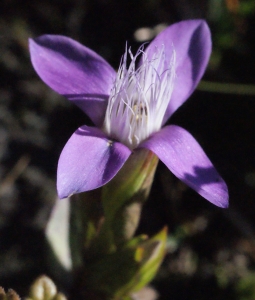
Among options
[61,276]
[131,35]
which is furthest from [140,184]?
[131,35]

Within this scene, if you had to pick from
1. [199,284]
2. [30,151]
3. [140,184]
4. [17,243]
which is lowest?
[199,284]

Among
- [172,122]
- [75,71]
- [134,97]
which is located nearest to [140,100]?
[134,97]

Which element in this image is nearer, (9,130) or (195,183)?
(195,183)

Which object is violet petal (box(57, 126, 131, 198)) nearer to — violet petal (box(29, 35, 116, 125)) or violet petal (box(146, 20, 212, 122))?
violet petal (box(29, 35, 116, 125))

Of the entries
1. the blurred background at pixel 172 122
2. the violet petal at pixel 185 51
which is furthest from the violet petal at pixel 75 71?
the blurred background at pixel 172 122

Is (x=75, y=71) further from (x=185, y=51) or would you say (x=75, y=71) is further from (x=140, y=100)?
(x=185, y=51)

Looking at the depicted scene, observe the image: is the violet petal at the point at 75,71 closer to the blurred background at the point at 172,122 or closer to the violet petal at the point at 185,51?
the violet petal at the point at 185,51

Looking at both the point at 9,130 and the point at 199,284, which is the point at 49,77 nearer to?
the point at 9,130
